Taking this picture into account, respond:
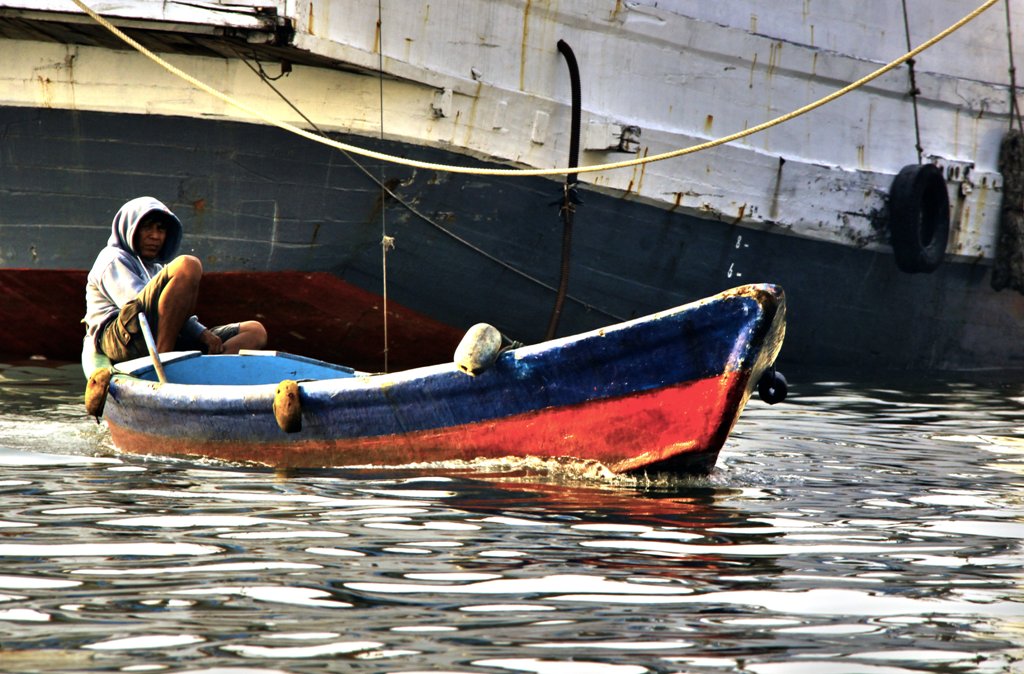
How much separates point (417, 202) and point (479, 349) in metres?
4.01

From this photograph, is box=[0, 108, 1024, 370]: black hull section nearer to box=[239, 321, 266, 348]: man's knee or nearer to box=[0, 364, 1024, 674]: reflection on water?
box=[239, 321, 266, 348]: man's knee

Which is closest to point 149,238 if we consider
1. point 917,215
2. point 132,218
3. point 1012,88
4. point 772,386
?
point 132,218

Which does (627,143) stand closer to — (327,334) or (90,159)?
(327,334)

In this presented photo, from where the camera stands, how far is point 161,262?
711 cm

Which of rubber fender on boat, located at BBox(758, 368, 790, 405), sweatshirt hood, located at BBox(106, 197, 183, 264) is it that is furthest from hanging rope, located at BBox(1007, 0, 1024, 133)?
sweatshirt hood, located at BBox(106, 197, 183, 264)

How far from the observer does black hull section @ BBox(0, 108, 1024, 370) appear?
888cm

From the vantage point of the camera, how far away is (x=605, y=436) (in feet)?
17.7

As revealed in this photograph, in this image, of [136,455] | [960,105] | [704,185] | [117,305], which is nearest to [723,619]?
[136,455]

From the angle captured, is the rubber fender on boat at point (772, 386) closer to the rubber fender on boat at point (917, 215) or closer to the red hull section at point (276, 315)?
the red hull section at point (276, 315)

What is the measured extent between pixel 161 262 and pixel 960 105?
25.9 ft

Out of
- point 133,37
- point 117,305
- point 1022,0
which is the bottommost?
point 117,305

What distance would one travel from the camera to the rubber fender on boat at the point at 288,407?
5746 millimetres

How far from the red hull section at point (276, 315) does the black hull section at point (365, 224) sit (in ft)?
0.27

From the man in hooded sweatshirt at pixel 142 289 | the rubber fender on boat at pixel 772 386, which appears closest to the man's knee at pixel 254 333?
the man in hooded sweatshirt at pixel 142 289
